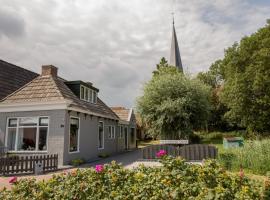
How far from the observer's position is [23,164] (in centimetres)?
1314

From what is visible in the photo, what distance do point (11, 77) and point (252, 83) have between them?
23537mm

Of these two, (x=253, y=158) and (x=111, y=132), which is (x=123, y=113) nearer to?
(x=111, y=132)

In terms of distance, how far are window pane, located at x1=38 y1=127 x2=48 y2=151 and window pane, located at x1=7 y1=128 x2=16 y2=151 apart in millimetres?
1748

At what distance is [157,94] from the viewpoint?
22125mm

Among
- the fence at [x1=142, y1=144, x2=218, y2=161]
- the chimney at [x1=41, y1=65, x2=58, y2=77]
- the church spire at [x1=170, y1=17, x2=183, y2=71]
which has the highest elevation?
the church spire at [x1=170, y1=17, x2=183, y2=71]

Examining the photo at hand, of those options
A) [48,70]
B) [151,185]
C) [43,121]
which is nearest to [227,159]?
[151,185]

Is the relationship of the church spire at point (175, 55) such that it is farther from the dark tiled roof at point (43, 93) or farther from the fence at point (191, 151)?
the fence at point (191, 151)

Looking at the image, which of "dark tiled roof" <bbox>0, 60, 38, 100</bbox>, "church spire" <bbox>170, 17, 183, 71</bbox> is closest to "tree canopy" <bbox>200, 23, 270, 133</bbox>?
"church spire" <bbox>170, 17, 183, 71</bbox>

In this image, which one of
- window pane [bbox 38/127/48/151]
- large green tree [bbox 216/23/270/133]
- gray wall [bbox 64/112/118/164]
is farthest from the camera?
large green tree [bbox 216/23/270/133]

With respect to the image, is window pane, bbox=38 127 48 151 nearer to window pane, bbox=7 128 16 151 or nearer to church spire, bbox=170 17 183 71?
window pane, bbox=7 128 16 151

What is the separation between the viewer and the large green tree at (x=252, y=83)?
2900 centimetres

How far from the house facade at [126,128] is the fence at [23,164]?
43.9 ft

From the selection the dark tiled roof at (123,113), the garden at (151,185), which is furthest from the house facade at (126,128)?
the garden at (151,185)

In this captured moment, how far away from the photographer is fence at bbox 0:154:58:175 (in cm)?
1267
